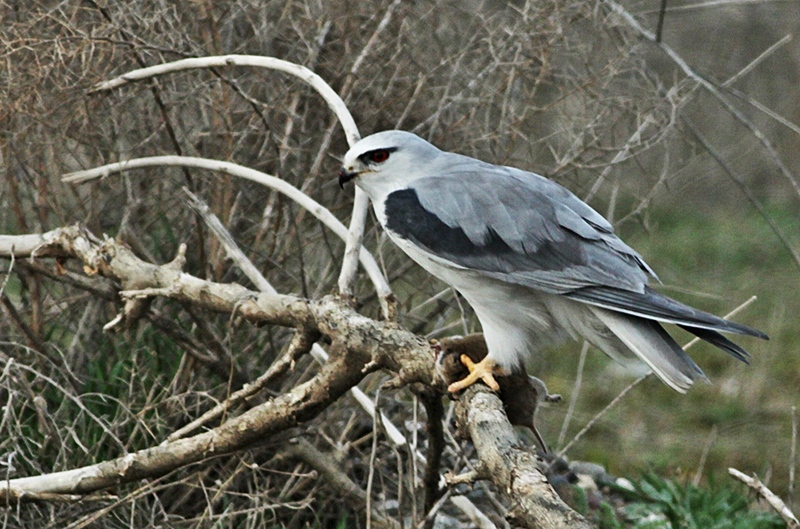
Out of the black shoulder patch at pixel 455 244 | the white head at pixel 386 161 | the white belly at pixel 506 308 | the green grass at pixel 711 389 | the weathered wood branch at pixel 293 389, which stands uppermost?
the white head at pixel 386 161

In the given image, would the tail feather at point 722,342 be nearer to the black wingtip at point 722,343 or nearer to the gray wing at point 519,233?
the black wingtip at point 722,343

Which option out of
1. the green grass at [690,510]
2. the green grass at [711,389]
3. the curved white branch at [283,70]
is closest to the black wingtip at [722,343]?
the curved white branch at [283,70]

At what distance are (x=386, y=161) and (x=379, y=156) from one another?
0.09 ft

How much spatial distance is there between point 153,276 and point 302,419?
2.65ft

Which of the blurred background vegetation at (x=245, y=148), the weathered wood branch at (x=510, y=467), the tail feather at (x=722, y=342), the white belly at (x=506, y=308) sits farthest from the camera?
the blurred background vegetation at (x=245, y=148)

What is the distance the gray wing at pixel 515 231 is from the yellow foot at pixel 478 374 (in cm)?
27

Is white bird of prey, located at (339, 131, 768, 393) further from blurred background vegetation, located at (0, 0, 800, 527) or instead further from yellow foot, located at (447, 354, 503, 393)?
blurred background vegetation, located at (0, 0, 800, 527)

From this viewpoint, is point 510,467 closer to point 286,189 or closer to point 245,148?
point 286,189

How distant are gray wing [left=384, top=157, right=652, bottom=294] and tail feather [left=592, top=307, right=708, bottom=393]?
10 cm

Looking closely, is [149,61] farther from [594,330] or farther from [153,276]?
[594,330]

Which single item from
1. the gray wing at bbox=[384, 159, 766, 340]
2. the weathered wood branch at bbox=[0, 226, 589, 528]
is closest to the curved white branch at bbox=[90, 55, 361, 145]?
the gray wing at bbox=[384, 159, 766, 340]

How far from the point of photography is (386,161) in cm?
321

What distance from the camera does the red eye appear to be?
319 centimetres

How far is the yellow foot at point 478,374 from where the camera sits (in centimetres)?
293
